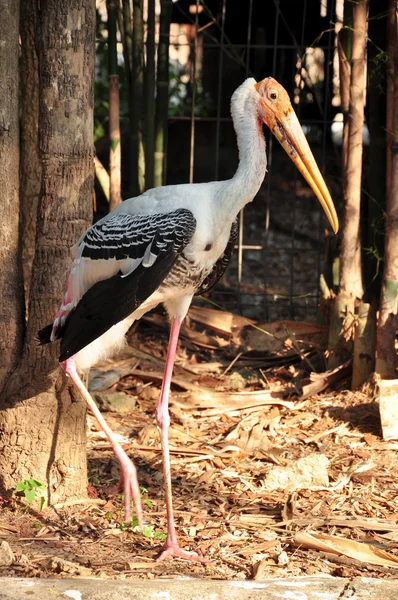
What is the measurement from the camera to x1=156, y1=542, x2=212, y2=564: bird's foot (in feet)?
11.7

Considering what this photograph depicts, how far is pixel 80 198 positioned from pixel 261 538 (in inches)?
65.1

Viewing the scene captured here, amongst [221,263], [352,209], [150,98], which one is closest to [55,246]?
[221,263]

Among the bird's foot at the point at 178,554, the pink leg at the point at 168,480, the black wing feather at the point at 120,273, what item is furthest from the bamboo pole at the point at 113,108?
the bird's foot at the point at 178,554

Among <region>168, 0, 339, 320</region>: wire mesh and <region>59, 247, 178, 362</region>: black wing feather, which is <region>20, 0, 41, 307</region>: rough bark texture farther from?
<region>168, 0, 339, 320</region>: wire mesh

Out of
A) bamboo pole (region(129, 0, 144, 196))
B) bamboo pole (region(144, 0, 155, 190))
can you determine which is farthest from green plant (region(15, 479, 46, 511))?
bamboo pole (region(129, 0, 144, 196))

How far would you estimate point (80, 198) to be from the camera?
387 cm

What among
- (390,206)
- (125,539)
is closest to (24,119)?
(390,206)

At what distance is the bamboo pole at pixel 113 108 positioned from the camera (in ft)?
18.2

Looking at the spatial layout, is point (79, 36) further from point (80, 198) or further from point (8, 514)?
point (8, 514)

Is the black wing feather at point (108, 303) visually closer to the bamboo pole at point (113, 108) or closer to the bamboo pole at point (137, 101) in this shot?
the bamboo pole at point (113, 108)

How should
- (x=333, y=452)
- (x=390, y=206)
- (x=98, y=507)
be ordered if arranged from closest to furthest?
(x=98, y=507) → (x=333, y=452) → (x=390, y=206)

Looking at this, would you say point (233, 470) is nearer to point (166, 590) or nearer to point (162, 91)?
point (166, 590)

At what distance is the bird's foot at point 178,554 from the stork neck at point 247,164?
4.60 ft

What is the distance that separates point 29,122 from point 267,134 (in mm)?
2813
